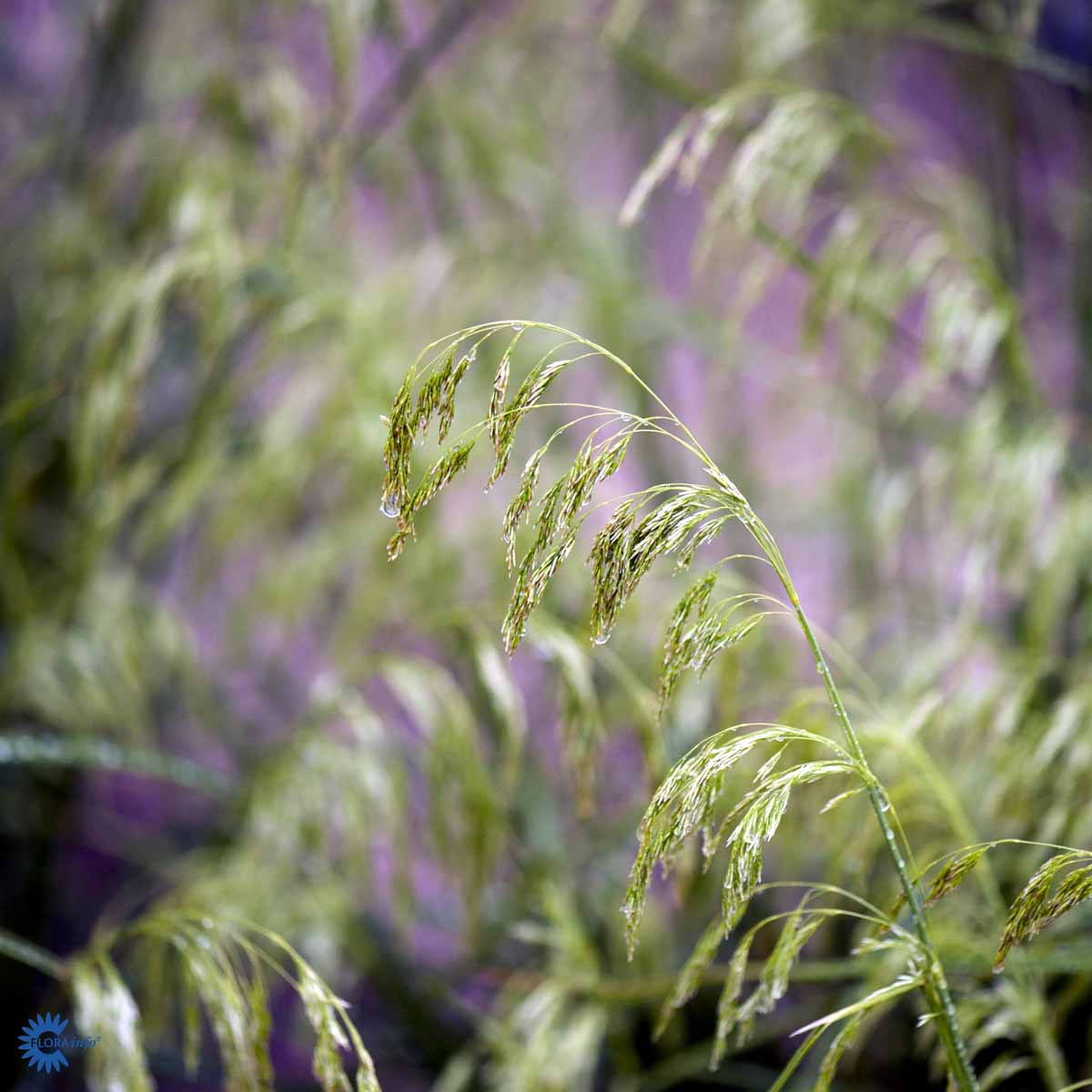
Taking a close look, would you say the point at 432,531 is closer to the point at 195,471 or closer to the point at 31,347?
the point at 195,471

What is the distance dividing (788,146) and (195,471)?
563 mm

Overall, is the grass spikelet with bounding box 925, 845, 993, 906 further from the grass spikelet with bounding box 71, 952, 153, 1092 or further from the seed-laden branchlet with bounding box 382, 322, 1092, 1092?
the grass spikelet with bounding box 71, 952, 153, 1092

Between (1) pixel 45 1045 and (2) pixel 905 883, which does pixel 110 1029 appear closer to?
(1) pixel 45 1045

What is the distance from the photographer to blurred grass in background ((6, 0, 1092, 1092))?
681 millimetres

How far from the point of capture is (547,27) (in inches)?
60.9

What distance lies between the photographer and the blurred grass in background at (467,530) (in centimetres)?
68

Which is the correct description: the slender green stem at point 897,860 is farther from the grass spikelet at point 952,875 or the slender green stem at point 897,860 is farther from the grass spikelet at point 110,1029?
the grass spikelet at point 110,1029

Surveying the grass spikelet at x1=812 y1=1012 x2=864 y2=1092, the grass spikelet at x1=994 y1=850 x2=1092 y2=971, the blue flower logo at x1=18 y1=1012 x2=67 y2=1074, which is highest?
the grass spikelet at x1=994 y1=850 x2=1092 y2=971

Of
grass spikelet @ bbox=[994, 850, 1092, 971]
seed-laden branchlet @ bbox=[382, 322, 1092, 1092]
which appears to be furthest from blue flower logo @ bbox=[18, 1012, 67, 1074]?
grass spikelet @ bbox=[994, 850, 1092, 971]

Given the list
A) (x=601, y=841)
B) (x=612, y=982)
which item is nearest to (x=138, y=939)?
(x=612, y=982)

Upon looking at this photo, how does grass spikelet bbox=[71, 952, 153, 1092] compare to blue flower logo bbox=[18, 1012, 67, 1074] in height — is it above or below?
above

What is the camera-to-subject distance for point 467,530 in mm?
1122

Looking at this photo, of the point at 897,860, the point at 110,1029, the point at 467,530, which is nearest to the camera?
the point at 897,860

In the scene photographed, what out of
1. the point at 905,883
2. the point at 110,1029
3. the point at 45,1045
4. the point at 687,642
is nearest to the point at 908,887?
the point at 905,883
